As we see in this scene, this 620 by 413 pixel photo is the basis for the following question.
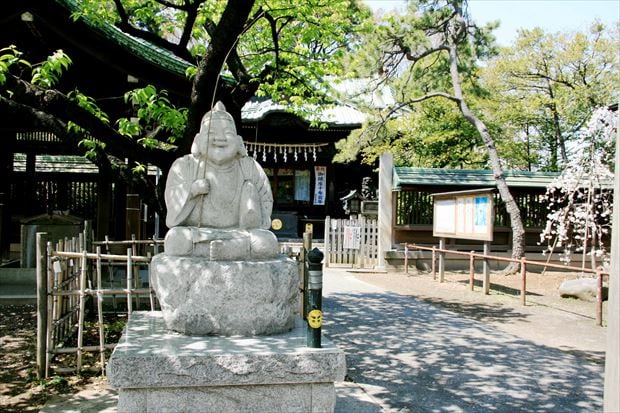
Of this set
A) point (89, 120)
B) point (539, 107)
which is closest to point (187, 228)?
point (89, 120)

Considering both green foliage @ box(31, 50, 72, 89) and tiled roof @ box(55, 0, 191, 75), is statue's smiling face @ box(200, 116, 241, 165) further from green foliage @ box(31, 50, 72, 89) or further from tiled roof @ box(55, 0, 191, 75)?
tiled roof @ box(55, 0, 191, 75)

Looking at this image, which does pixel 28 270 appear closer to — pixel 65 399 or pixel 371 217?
pixel 65 399

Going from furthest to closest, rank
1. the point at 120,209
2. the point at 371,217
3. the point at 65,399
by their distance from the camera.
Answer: the point at 371,217 < the point at 120,209 < the point at 65,399

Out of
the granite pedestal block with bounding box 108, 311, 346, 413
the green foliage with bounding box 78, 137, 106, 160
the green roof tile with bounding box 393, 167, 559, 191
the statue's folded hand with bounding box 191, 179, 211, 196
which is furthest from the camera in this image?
the green roof tile with bounding box 393, 167, 559, 191

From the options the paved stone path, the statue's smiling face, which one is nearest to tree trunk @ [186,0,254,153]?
the statue's smiling face

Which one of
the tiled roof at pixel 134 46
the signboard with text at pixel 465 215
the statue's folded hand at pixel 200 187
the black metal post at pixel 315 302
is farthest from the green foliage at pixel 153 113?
the signboard with text at pixel 465 215

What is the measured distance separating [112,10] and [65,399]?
8491 millimetres

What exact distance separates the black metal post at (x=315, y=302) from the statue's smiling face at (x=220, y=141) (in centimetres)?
129

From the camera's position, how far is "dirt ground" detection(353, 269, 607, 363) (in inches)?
296

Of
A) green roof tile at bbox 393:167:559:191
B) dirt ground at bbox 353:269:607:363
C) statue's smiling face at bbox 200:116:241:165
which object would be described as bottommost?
dirt ground at bbox 353:269:607:363

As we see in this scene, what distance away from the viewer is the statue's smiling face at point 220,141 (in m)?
4.52

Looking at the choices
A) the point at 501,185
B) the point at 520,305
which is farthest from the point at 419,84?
the point at 520,305

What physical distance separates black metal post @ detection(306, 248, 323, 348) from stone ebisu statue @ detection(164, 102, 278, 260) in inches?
22.7

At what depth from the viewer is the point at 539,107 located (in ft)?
65.7
